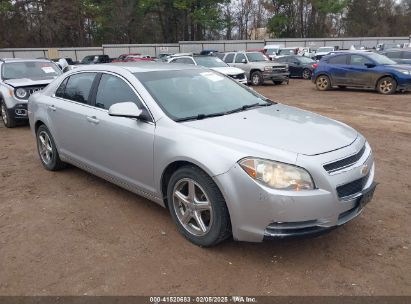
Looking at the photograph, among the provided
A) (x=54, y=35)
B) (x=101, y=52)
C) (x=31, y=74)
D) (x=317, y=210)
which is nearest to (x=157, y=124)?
(x=317, y=210)

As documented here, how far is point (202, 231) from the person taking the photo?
359cm

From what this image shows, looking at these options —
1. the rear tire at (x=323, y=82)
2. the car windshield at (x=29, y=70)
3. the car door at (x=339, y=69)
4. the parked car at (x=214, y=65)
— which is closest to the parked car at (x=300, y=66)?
the rear tire at (x=323, y=82)

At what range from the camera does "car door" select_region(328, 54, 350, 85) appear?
1567 centimetres

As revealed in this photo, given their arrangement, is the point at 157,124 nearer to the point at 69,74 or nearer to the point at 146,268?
the point at 146,268

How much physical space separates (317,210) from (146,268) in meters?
1.50

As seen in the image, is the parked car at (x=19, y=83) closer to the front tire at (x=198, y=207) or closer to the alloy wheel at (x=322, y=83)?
the front tire at (x=198, y=207)

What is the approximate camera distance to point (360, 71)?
49.8ft

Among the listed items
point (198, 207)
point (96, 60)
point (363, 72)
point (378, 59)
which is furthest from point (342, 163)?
point (96, 60)

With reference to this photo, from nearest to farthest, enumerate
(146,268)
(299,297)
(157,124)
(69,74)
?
1. (299,297)
2. (146,268)
3. (157,124)
4. (69,74)

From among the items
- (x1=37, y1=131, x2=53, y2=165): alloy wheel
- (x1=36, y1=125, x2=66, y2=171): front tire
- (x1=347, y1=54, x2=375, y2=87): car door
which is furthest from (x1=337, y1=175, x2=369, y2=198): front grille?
(x1=347, y1=54, x2=375, y2=87): car door

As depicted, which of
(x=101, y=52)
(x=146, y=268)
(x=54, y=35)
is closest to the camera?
(x=146, y=268)

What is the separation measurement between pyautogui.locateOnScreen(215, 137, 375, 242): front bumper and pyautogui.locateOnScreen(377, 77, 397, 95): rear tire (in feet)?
42.1

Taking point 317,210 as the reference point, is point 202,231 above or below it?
below

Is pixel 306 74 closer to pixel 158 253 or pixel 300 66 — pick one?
pixel 300 66
